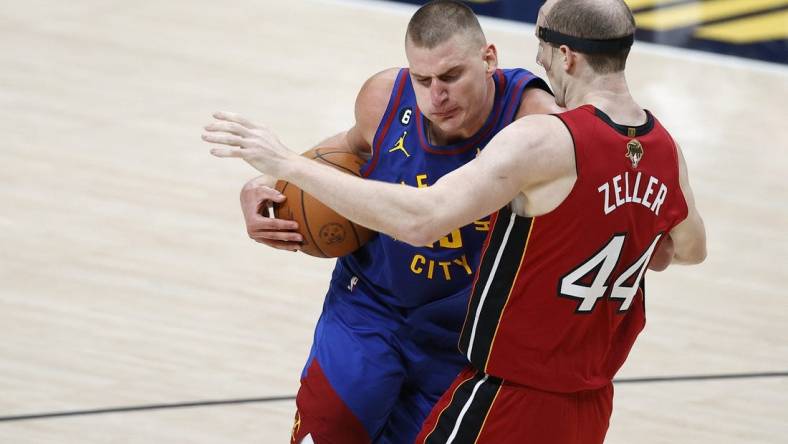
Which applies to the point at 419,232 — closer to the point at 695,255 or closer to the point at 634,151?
the point at 634,151

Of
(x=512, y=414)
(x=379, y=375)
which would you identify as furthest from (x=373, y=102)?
(x=512, y=414)

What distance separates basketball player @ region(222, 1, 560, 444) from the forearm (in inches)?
20.8

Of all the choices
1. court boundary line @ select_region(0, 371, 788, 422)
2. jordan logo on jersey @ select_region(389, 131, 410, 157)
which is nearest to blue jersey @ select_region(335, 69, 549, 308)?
jordan logo on jersey @ select_region(389, 131, 410, 157)

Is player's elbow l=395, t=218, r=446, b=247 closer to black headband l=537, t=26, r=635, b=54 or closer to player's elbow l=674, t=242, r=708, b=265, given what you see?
black headband l=537, t=26, r=635, b=54

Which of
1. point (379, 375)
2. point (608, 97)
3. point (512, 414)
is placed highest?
point (608, 97)

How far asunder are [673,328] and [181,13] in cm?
580

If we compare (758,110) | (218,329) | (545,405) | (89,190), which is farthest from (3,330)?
(758,110)

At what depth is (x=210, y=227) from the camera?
6973mm

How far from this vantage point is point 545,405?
10.7 feet

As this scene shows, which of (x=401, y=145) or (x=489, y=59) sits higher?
(x=489, y=59)

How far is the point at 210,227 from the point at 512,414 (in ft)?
13.0

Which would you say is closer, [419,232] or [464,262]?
[419,232]

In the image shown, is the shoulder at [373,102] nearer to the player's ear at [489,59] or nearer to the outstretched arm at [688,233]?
the player's ear at [489,59]

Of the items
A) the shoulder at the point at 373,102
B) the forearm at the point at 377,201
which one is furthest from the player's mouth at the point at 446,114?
the forearm at the point at 377,201
